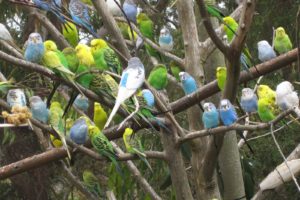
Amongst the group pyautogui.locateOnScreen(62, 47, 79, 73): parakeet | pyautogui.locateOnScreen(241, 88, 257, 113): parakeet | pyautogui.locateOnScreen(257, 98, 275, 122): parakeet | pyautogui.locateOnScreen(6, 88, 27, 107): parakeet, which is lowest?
pyautogui.locateOnScreen(257, 98, 275, 122): parakeet

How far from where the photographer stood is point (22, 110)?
2.14 meters

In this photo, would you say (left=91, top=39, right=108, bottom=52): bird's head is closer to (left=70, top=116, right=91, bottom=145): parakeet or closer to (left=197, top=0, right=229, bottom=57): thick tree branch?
(left=70, top=116, right=91, bottom=145): parakeet

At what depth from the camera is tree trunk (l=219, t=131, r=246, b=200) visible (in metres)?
2.91

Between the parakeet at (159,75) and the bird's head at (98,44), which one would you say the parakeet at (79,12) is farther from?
the parakeet at (159,75)

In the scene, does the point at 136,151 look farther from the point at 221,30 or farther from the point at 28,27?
the point at 28,27

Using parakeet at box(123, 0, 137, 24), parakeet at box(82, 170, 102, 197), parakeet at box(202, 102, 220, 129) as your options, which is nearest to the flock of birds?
parakeet at box(202, 102, 220, 129)

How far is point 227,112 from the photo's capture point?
7.95ft

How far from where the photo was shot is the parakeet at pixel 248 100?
257cm

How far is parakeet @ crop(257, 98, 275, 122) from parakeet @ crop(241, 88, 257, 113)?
27 mm

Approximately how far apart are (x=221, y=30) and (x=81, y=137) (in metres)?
1.04

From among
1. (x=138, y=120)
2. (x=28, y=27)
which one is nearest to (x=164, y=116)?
(x=138, y=120)

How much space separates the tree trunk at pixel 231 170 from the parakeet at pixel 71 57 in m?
0.86

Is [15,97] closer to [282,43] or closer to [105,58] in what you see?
[105,58]

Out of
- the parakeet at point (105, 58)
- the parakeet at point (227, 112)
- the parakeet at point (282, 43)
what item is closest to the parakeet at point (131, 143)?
the parakeet at point (105, 58)
